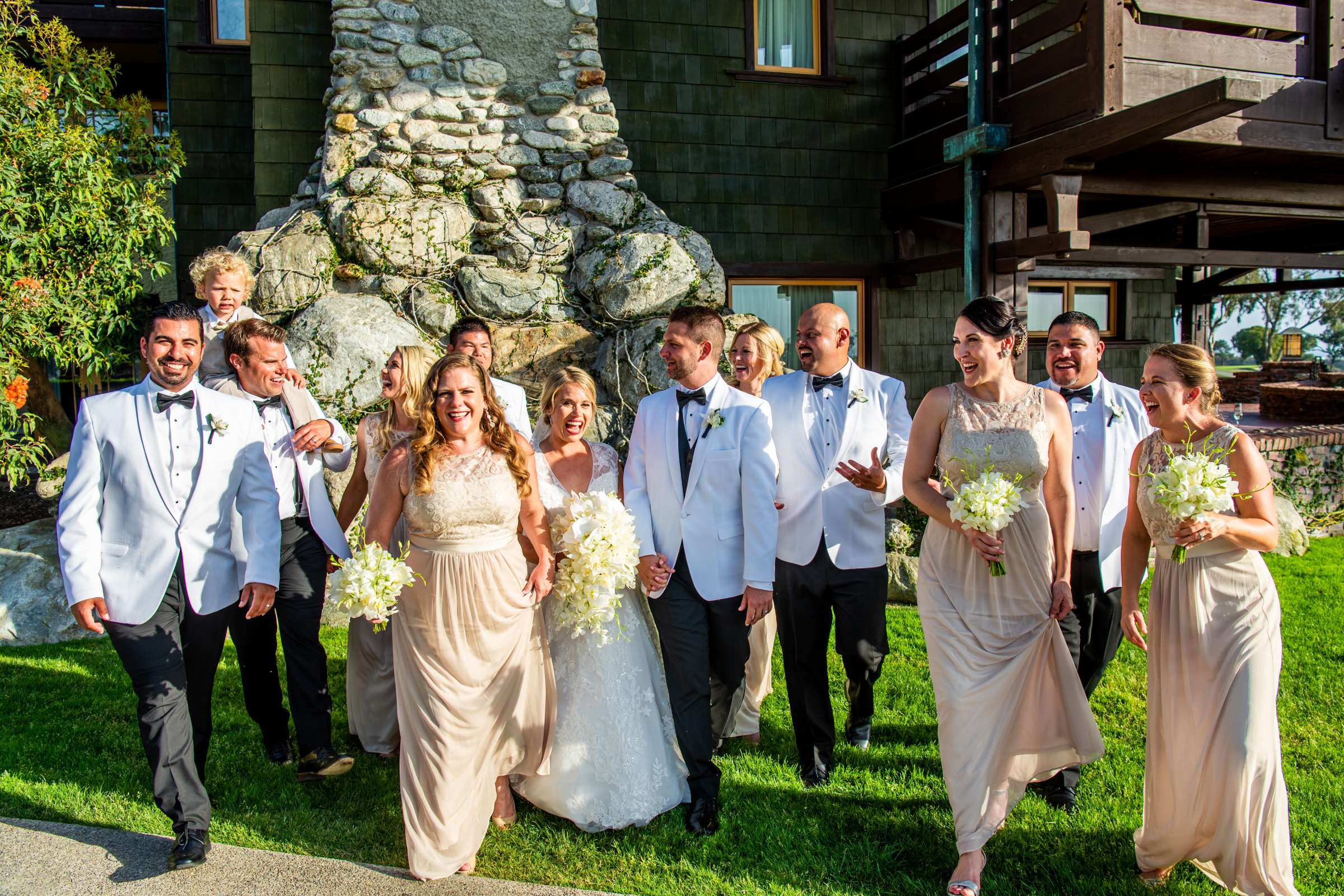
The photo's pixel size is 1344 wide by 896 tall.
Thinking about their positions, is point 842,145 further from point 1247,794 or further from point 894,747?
point 1247,794

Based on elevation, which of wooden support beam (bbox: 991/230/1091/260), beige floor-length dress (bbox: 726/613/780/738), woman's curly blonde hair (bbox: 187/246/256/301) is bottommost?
beige floor-length dress (bbox: 726/613/780/738)

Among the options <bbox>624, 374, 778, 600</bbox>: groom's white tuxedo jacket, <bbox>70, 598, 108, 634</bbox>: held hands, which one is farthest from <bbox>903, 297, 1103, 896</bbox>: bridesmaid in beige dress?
<bbox>70, 598, 108, 634</bbox>: held hands

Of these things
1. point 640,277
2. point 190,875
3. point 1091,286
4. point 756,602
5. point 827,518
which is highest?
point 1091,286

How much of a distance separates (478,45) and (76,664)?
6.32 metres

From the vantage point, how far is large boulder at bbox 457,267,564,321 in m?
8.64

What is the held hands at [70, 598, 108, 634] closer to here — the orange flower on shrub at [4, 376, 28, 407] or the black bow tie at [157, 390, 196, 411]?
the black bow tie at [157, 390, 196, 411]

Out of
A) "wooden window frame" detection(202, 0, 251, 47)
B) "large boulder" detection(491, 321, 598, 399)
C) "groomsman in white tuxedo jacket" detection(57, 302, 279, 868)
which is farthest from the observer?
"wooden window frame" detection(202, 0, 251, 47)

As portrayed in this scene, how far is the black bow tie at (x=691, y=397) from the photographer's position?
4.10 metres

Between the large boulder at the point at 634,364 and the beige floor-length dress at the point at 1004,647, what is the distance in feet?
15.7

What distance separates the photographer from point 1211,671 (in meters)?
3.32

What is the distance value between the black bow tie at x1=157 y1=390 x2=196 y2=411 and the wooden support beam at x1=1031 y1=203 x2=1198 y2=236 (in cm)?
713

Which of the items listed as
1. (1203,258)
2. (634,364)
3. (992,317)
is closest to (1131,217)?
(1203,258)

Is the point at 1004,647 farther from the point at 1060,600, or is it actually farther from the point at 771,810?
the point at 771,810

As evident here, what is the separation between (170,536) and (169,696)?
24.2 inches
